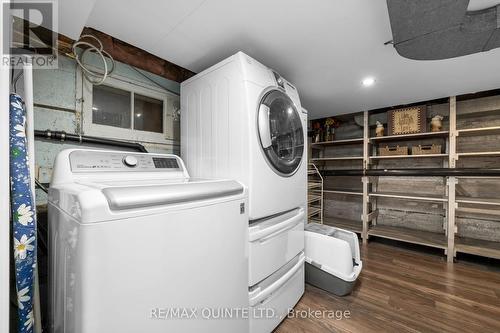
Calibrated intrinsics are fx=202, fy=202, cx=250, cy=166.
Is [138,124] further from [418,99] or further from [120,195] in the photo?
[418,99]

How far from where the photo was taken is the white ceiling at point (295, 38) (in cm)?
107

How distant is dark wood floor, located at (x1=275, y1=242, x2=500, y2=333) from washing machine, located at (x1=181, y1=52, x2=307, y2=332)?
31cm

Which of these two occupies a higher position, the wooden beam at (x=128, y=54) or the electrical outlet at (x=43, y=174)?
the wooden beam at (x=128, y=54)

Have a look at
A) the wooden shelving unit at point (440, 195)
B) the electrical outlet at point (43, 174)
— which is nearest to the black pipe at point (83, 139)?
the electrical outlet at point (43, 174)

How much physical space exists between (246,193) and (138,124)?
3.40ft

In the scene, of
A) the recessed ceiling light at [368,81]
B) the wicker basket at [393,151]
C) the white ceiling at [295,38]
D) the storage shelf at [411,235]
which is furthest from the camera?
the wicker basket at [393,151]

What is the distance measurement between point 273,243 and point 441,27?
149cm

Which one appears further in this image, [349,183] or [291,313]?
[349,183]

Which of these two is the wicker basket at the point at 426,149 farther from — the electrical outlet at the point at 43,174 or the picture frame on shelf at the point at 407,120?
the electrical outlet at the point at 43,174

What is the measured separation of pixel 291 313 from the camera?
59.4 inches

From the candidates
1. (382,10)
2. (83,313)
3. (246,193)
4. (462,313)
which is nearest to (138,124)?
(246,193)

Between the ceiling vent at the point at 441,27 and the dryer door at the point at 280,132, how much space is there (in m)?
0.70

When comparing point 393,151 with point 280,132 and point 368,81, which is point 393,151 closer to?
point 368,81

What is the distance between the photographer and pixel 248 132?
114cm
